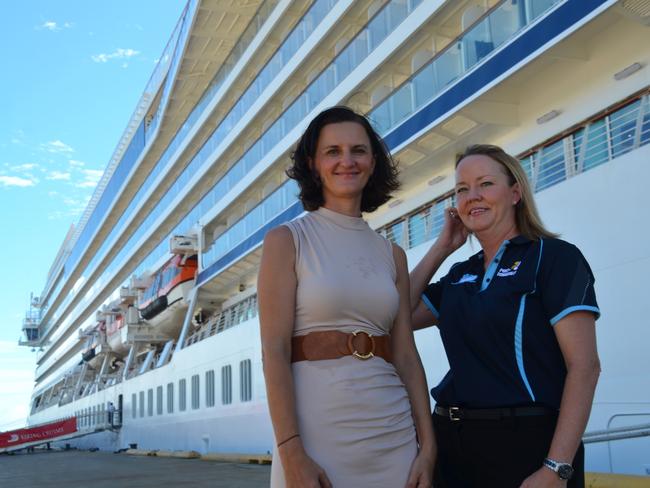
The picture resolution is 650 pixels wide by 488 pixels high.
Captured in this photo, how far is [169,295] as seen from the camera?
23719 millimetres

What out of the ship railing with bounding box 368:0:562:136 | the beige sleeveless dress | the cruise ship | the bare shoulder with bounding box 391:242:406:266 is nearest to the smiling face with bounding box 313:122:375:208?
the beige sleeveless dress

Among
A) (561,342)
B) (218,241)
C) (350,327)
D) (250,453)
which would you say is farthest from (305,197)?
(218,241)

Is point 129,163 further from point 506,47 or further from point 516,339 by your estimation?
point 516,339

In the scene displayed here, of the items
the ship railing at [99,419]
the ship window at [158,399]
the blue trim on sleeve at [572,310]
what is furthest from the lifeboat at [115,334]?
the blue trim on sleeve at [572,310]

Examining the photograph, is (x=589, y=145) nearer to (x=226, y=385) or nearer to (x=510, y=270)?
(x=510, y=270)

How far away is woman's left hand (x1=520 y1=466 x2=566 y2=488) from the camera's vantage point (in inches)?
75.4

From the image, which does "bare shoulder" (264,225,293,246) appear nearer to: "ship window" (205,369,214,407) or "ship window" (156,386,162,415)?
"ship window" (205,369,214,407)

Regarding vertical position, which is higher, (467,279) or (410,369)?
(467,279)

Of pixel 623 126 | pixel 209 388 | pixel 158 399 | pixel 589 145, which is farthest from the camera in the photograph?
pixel 158 399

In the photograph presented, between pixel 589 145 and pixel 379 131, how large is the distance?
3542 mm

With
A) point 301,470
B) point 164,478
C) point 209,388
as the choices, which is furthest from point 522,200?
point 209,388

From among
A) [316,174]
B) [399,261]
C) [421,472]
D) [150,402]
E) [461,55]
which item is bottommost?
[150,402]

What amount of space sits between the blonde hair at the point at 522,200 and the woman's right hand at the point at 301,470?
1026mm

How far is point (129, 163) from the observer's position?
32.4 meters
